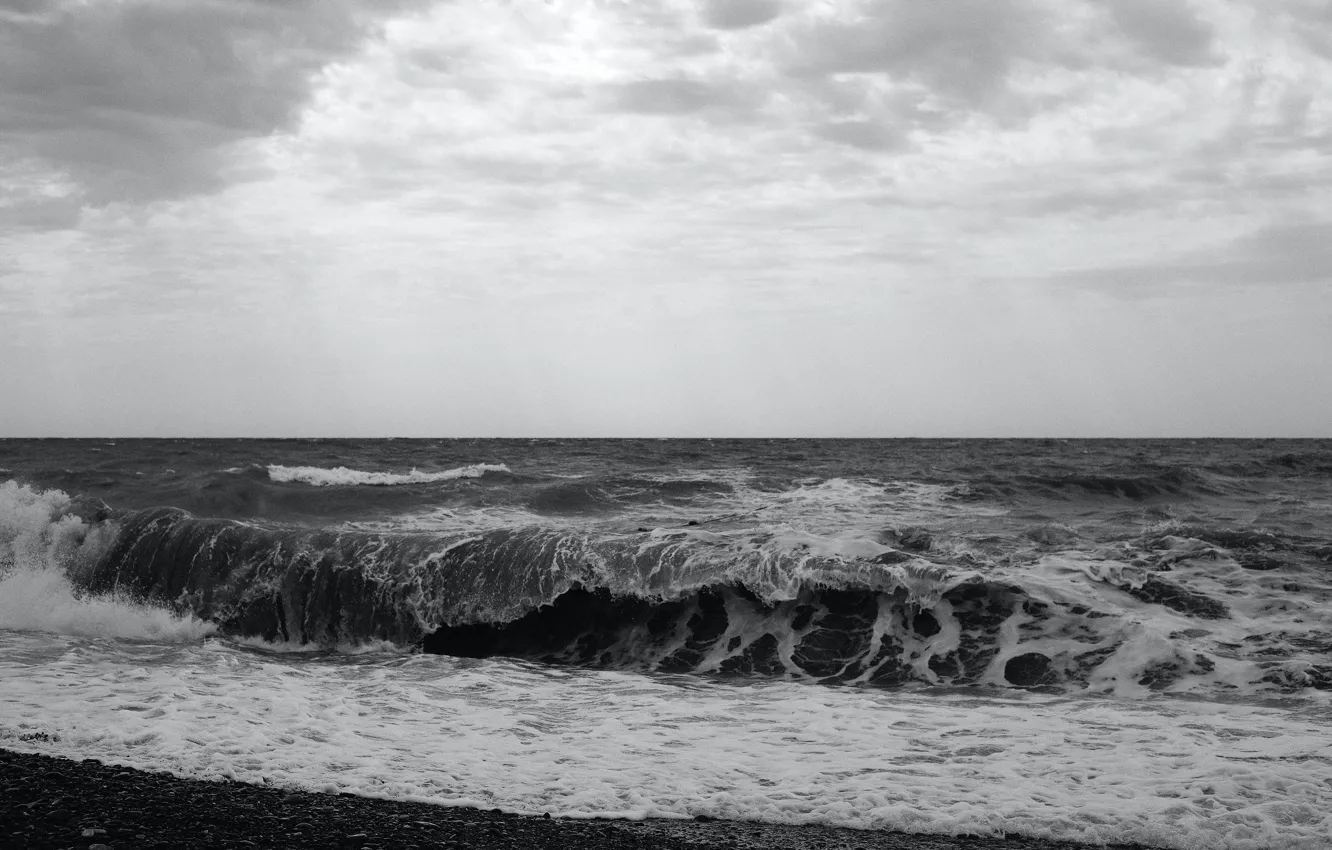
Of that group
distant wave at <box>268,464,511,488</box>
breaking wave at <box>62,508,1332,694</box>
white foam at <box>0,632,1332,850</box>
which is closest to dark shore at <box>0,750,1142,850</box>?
white foam at <box>0,632,1332,850</box>

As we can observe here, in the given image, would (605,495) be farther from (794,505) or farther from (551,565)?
(551,565)

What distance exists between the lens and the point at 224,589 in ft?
34.5

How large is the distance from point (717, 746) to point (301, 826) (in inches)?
98.9

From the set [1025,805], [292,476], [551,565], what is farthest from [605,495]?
[1025,805]

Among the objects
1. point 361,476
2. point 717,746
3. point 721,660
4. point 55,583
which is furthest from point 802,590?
point 361,476

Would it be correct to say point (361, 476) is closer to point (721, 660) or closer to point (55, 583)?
point (55, 583)

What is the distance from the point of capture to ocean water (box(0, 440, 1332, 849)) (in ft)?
16.3

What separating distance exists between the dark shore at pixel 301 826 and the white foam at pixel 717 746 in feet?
0.53

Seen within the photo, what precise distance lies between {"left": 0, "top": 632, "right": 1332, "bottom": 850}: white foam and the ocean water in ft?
0.09

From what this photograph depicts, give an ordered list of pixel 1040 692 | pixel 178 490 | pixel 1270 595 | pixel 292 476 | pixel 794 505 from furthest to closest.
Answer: pixel 292 476 → pixel 178 490 → pixel 794 505 → pixel 1270 595 → pixel 1040 692

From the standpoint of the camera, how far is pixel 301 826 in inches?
163

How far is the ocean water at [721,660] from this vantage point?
16.3ft

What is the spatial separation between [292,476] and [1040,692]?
19853 mm

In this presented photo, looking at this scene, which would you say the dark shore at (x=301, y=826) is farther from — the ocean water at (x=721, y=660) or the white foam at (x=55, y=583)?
the white foam at (x=55, y=583)
